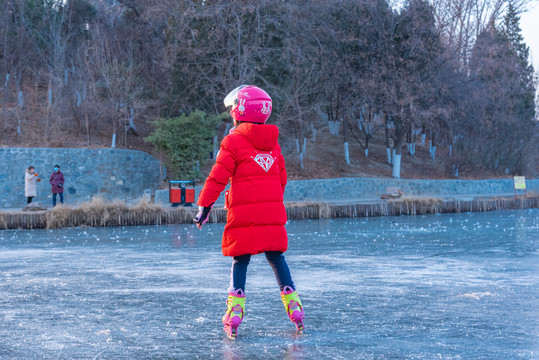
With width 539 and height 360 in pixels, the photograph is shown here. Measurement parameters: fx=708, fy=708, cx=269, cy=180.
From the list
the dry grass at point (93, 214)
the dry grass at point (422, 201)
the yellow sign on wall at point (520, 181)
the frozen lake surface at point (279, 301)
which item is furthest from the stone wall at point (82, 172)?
the frozen lake surface at point (279, 301)

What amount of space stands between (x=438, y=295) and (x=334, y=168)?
29.6 m

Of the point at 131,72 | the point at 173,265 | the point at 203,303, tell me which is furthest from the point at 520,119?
the point at 203,303

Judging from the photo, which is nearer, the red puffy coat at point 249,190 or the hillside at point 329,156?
the red puffy coat at point 249,190

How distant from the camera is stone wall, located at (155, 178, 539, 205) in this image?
29266mm

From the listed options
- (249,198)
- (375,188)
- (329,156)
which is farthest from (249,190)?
(329,156)

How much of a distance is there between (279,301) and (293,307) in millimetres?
1470

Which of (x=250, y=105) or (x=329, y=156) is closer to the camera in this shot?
(x=250, y=105)

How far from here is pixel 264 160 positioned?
229 inches

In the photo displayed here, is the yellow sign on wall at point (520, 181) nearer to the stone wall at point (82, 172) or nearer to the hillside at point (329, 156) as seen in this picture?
the hillside at point (329, 156)

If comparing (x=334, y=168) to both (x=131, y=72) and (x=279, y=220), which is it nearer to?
(x=131, y=72)

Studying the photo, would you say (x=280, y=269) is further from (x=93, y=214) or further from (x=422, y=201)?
(x=422, y=201)

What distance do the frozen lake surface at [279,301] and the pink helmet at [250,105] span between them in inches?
69.3

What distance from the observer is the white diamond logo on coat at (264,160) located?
18.9 ft

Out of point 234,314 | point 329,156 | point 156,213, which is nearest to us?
point 234,314
